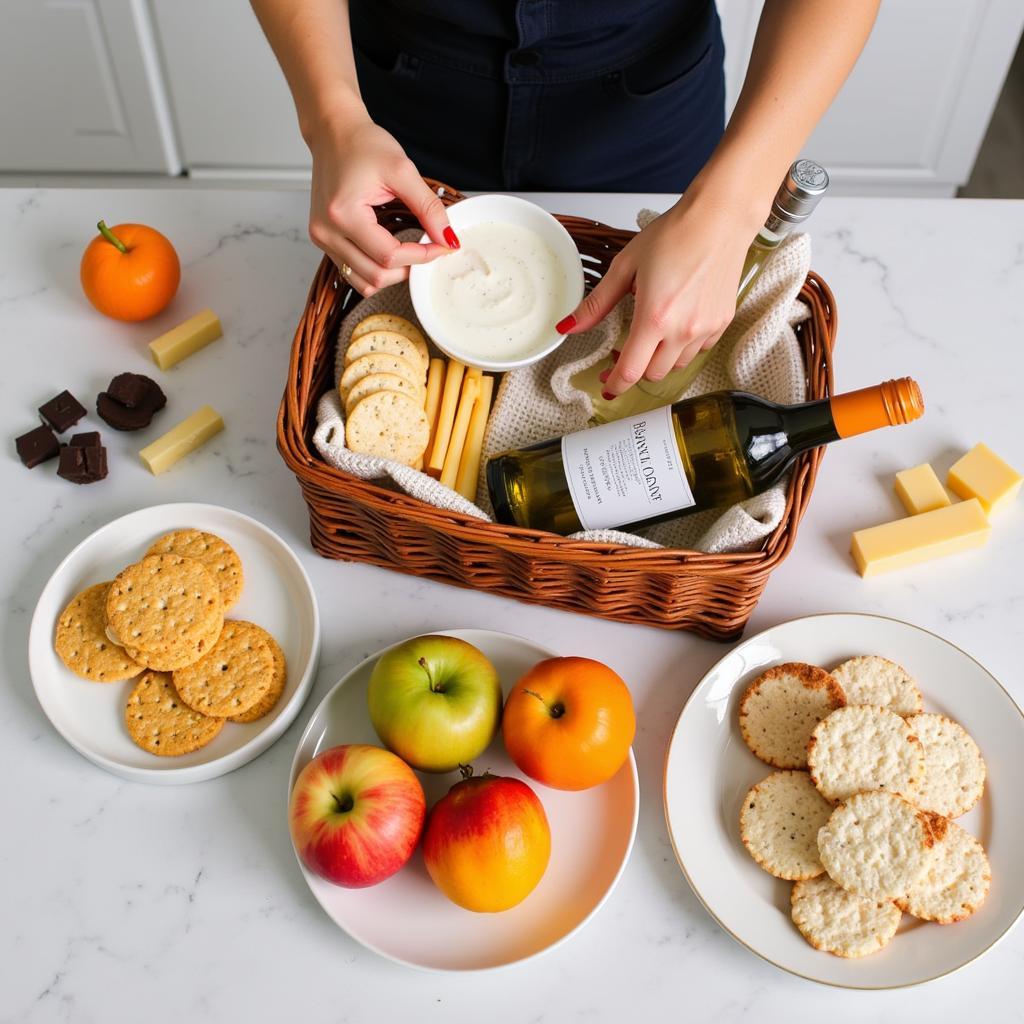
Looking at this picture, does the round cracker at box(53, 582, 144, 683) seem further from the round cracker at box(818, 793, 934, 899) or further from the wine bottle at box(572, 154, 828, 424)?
the round cracker at box(818, 793, 934, 899)

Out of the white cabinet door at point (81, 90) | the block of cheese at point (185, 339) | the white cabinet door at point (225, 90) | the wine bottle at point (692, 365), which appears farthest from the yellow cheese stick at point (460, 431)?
the white cabinet door at point (81, 90)

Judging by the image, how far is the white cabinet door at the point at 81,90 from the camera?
2.01 meters

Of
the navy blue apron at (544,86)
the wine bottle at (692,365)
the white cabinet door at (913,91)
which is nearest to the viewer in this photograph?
the wine bottle at (692,365)

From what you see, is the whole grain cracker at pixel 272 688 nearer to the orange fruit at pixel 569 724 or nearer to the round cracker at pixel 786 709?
the orange fruit at pixel 569 724

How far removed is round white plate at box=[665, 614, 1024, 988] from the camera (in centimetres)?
85

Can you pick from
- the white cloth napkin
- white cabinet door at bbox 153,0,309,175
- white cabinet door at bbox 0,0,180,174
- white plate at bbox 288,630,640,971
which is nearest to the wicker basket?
the white cloth napkin

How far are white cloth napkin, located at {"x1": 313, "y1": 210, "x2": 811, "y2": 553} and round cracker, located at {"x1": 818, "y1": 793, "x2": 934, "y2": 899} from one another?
0.27 metres

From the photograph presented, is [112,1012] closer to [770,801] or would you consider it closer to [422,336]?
[770,801]

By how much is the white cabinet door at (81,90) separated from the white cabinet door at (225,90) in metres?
0.05

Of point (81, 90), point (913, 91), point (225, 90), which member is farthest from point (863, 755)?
point (81, 90)

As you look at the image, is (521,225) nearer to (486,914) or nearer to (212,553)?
(212,553)

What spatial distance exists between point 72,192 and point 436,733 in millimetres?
901

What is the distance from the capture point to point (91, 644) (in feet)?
3.18

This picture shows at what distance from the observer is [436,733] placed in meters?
0.86
